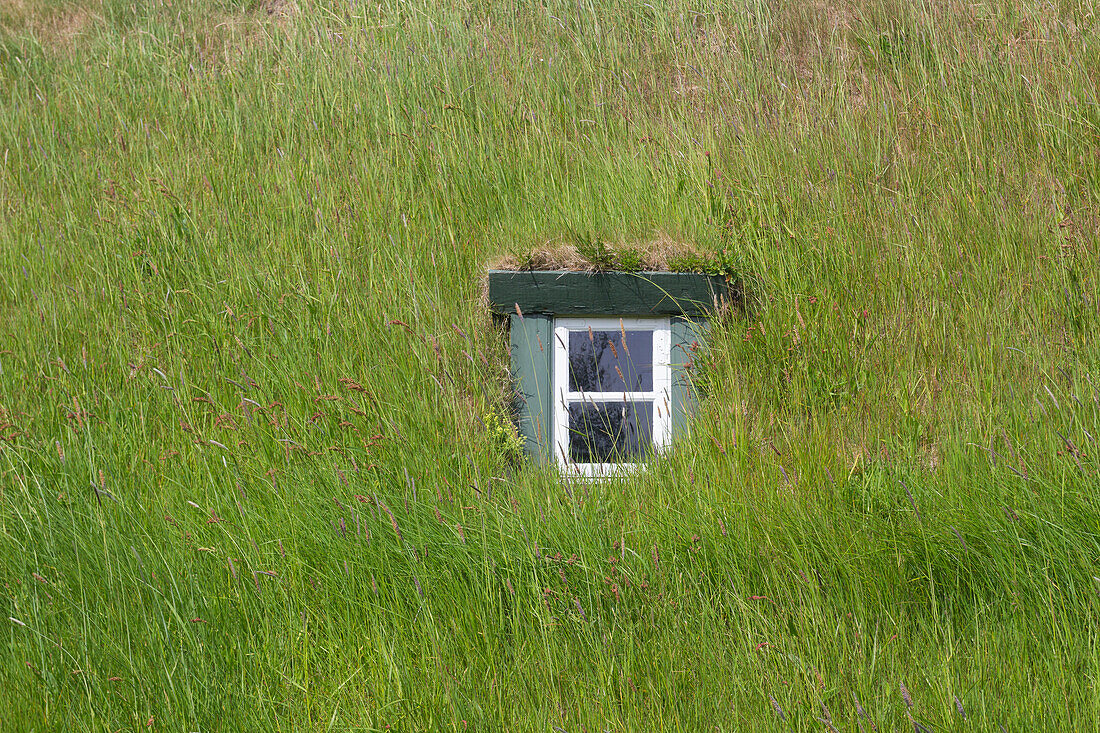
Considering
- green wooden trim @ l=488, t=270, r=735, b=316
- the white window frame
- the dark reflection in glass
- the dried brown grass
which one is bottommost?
the dark reflection in glass

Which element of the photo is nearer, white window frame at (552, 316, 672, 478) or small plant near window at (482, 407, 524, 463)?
small plant near window at (482, 407, 524, 463)

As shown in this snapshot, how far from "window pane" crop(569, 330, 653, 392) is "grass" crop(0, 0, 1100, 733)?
0.37 m

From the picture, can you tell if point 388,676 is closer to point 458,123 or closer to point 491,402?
point 491,402

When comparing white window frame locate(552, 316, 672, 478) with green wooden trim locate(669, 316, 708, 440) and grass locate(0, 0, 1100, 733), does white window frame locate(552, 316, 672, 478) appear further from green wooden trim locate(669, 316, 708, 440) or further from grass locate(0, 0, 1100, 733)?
grass locate(0, 0, 1100, 733)

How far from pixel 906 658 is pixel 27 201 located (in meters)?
5.14

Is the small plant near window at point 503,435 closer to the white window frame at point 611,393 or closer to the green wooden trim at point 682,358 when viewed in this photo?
the white window frame at point 611,393

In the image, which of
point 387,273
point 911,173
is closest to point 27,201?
point 387,273

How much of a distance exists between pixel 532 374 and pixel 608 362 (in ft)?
1.22

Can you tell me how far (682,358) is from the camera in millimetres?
3572

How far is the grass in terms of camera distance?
2.31m

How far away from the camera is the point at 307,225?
4039 millimetres

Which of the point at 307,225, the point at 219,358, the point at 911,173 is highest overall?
the point at 911,173

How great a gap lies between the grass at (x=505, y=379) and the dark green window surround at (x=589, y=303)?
13 centimetres

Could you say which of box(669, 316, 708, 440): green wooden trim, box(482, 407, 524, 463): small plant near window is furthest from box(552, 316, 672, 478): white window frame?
box(482, 407, 524, 463): small plant near window
